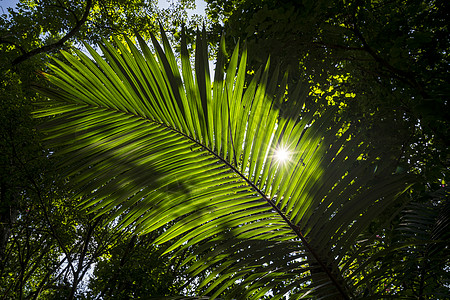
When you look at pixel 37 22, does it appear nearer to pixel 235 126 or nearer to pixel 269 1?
pixel 269 1

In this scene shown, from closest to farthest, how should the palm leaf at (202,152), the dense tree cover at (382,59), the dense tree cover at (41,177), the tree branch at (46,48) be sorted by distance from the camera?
the palm leaf at (202,152), the dense tree cover at (382,59), the dense tree cover at (41,177), the tree branch at (46,48)

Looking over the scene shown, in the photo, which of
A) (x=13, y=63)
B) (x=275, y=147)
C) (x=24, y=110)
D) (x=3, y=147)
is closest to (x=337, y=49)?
(x=275, y=147)

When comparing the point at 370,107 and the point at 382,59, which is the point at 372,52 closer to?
the point at 382,59

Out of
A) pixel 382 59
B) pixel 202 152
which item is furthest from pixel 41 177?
pixel 382 59

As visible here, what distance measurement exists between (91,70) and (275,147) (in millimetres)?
849

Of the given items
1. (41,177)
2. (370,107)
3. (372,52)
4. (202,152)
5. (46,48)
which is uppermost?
(46,48)

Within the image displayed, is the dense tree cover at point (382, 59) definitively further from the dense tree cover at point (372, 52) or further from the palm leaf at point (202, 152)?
the palm leaf at point (202, 152)

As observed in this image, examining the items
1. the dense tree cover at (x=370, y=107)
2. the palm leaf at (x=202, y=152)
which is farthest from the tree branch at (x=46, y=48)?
the palm leaf at (x=202, y=152)

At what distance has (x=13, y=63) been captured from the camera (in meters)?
5.65

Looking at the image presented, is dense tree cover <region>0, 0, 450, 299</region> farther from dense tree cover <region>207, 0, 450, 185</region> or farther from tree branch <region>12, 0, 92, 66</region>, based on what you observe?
tree branch <region>12, 0, 92, 66</region>

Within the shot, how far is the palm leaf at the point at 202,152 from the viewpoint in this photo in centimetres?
110

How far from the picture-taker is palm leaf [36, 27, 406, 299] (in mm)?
1104

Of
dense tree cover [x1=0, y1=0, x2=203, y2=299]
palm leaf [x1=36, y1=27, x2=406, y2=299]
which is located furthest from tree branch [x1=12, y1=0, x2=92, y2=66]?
palm leaf [x1=36, y1=27, x2=406, y2=299]

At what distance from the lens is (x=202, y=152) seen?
1.20 metres
